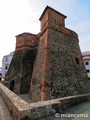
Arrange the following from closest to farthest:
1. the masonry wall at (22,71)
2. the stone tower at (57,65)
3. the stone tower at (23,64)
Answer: the stone tower at (57,65) → the masonry wall at (22,71) → the stone tower at (23,64)

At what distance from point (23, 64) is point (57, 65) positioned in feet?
20.1

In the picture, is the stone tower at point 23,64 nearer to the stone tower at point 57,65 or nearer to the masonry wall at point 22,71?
the masonry wall at point 22,71

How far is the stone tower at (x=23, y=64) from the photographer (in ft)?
44.3

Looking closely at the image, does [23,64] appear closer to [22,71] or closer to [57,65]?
[22,71]

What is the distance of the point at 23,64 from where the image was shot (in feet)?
47.3

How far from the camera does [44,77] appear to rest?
28.4 ft

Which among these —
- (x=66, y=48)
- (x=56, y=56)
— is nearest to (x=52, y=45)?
(x=56, y=56)

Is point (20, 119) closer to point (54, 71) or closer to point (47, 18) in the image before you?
point (54, 71)

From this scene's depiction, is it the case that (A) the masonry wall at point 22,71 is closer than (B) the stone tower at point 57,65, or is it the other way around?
(B) the stone tower at point 57,65

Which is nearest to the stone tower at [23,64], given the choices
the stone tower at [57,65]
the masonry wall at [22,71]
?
the masonry wall at [22,71]

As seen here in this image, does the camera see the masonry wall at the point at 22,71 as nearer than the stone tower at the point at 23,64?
Yes

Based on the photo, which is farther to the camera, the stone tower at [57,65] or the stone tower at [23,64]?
the stone tower at [23,64]

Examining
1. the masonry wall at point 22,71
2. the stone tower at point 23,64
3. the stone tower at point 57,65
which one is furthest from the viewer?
the stone tower at point 23,64

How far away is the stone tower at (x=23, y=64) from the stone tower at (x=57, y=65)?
286 centimetres
